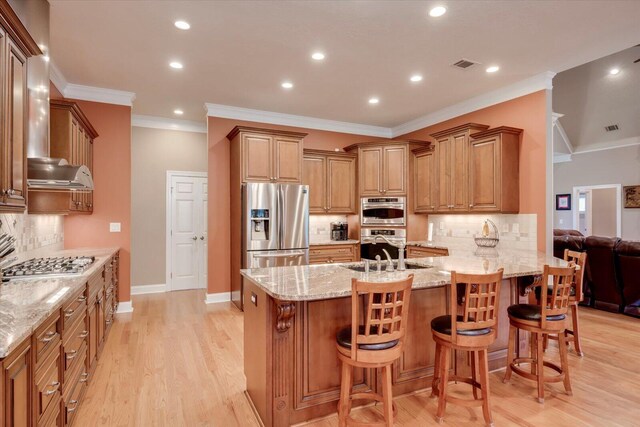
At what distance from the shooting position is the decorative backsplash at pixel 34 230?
A: 118 inches

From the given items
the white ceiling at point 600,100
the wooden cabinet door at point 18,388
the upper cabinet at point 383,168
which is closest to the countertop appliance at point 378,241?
the upper cabinet at point 383,168

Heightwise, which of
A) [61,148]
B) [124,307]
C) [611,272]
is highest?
[61,148]

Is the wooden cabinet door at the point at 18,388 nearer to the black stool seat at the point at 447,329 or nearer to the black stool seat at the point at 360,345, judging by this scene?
the black stool seat at the point at 360,345

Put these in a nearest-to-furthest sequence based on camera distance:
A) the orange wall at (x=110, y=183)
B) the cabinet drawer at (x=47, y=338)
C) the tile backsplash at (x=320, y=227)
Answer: the cabinet drawer at (x=47, y=338), the orange wall at (x=110, y=183), the tile backsplash at (x=320, y=227)

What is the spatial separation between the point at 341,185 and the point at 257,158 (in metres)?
1.68

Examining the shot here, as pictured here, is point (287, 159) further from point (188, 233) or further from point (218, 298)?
point (188, 233)

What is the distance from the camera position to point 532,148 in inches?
173

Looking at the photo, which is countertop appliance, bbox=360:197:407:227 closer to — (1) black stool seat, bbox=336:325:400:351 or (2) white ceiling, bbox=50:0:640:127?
(2) white ceiling, bbox=50:0:640:127

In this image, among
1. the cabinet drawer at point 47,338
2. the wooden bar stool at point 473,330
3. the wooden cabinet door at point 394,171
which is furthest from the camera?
the wooden cabinet door at point 394,171

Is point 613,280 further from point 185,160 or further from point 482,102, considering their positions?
point 185,160

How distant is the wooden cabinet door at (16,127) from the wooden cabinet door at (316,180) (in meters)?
4.01

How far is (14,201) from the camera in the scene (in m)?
2.02

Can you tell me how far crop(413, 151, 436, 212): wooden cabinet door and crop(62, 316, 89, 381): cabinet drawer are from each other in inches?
185

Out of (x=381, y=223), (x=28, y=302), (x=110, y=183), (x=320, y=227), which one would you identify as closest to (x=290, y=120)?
(x=320, y=227)
